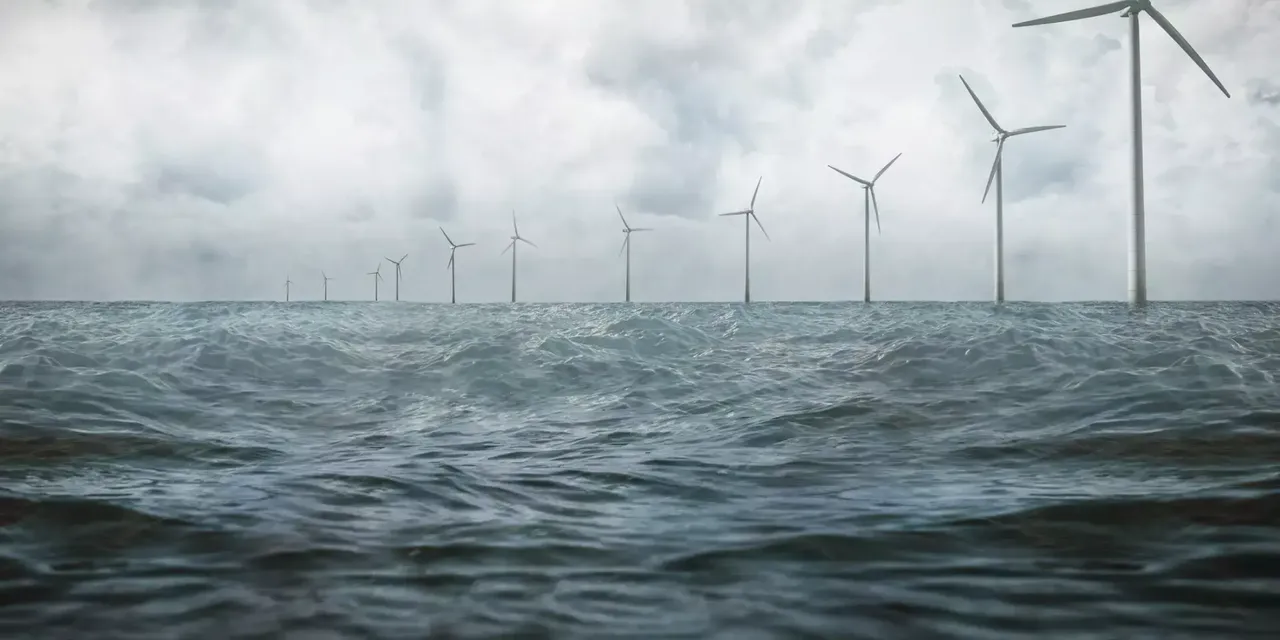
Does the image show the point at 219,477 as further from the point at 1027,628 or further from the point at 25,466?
the point at 1027,628

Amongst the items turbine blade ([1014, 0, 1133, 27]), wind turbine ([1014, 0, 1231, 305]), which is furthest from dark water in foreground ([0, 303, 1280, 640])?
wind turbine ([1014, 0, 1231, 305])

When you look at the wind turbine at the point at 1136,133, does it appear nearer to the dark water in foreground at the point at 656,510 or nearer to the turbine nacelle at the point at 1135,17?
the turbine nacelle at the point at 1135,17

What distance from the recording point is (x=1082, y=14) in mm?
56000

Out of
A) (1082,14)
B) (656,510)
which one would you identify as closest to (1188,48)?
(1082,14)

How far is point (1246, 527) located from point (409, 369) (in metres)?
19.0

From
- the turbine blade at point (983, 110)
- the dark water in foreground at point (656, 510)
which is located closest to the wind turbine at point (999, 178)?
the turbine blade at point (983, 110)

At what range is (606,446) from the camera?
10.2 m

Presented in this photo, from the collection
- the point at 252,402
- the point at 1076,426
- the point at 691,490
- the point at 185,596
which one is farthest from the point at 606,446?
the point at 252,402

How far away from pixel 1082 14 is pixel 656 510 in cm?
6334

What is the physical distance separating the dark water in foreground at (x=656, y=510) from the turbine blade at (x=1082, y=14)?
44.6 meters

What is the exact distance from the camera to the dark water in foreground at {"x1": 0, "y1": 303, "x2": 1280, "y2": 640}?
4535 millimetres

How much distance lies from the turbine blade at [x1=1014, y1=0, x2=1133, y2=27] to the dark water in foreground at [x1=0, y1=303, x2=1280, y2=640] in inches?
1756

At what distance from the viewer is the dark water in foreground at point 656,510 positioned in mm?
4535

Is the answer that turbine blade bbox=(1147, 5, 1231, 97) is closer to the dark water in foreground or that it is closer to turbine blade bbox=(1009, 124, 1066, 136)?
turbine blade bbox=(1009, 124, 1066, 136)
